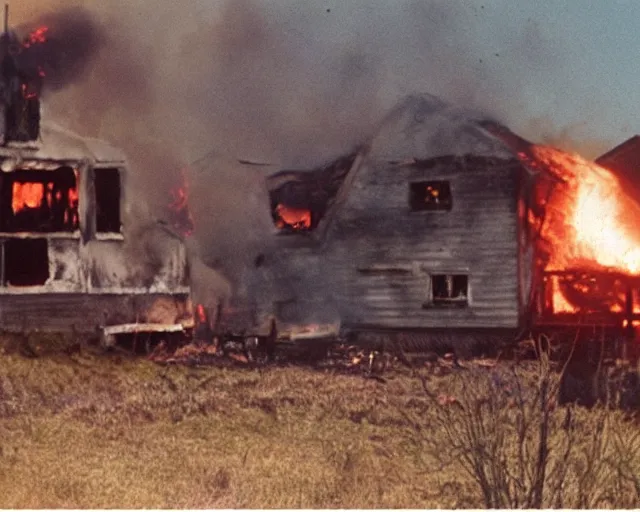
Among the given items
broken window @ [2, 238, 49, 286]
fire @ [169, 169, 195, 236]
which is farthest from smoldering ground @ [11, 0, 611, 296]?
broken window @ [2, 238, 49, 286]

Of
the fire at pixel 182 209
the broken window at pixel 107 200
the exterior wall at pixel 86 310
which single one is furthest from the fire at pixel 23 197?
the fire at pixel 182 209

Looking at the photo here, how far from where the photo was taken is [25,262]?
580 centimetres

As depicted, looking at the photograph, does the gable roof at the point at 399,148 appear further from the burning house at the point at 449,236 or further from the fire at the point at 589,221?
the fire at the point at 589,221

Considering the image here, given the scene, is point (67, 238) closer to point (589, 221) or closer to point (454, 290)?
point (454, 290)

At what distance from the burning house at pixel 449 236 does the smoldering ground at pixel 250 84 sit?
0.15 metres

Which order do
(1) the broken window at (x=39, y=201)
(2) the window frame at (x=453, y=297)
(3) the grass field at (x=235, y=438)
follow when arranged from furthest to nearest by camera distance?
1. (1) the broken window at (x=39, y=201)
2. (2) the window frame at (x=453, y=297)
3. (3) the grass field at (x=235, y=438)

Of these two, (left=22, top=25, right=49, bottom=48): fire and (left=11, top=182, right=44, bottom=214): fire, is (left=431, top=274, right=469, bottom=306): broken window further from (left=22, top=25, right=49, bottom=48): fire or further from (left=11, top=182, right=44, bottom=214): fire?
(left=22, top=25, right=49, bottom=48): fire

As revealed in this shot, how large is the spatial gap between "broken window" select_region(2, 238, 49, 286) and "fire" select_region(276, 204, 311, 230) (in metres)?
1.46

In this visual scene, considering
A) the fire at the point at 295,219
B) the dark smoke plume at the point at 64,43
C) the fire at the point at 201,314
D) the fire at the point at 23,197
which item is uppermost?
the dark smoke plume at the point at 64,43

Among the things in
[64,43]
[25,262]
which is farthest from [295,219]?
[64,43]

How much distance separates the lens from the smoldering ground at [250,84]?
5.71 meters

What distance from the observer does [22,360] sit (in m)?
5.80

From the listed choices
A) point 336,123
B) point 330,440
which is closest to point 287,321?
point 330,440

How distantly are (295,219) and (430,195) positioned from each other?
2.71 feet
